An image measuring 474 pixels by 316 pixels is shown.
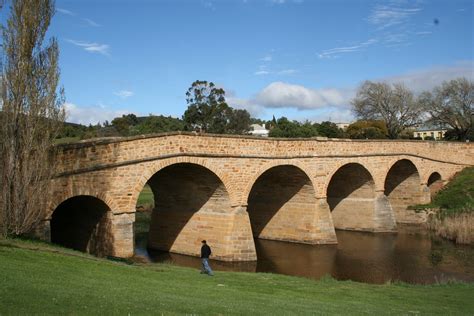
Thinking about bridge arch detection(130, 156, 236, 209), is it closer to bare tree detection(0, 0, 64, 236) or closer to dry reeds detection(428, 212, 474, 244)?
→ bare tree detection(0, 0, 64, 236)

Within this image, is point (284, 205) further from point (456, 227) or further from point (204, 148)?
point (456, 227)

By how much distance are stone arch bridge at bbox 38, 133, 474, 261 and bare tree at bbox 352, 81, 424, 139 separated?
3404 cm

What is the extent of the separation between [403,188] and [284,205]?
13.0 metres

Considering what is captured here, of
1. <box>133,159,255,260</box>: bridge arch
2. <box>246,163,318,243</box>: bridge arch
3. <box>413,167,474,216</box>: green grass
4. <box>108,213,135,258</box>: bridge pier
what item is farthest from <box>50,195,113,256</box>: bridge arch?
Result: <box>413,167,474,216</box>: green grass

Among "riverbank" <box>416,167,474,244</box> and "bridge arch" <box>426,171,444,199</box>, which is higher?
"bridge arch" <box>426,171,444,199</box>

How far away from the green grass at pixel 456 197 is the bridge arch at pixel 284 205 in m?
11.1

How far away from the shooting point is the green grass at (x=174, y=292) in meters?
7.97

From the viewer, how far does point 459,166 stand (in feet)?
132

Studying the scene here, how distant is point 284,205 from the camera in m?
26.8

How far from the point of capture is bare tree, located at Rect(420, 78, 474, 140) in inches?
2445

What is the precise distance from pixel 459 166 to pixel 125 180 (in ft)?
105

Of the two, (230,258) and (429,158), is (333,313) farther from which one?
(429,158)

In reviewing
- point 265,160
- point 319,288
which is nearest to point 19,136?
point 319,288

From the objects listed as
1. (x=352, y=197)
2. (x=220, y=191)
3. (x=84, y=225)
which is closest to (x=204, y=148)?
(x=220, y=191)
